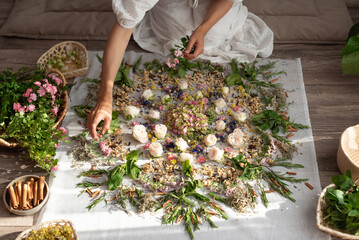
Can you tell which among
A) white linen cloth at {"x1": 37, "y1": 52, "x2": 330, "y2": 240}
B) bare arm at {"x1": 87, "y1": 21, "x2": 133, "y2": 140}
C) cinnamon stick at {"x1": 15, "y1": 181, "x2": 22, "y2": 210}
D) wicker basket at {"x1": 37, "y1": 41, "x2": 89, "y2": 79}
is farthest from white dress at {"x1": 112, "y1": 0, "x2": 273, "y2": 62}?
cinnamon stick at {"x1": 15, "y1": 181, "x2": 22, "y2": 210}

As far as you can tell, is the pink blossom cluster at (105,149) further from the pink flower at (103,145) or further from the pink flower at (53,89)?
the pink flower at (53,89)

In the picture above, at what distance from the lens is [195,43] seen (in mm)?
2062

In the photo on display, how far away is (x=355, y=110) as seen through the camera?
2.18 meters

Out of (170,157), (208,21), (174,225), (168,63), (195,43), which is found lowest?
(174,225)

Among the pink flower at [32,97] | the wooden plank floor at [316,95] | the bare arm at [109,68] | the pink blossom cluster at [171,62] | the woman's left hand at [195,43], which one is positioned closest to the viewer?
the bare arm at [109,68]

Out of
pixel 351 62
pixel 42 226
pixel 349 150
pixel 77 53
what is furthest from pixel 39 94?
pixel 351 62

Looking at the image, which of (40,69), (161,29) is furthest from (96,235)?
(161,29)

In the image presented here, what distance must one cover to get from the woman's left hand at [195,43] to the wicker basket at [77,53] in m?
0.63

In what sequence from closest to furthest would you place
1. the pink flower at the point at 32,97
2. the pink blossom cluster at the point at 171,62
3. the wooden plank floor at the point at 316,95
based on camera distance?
the pink flower at the point at 32,97, the wooden plank floor at the point at 316,95, the pink blossom cluster at the point at 171,62

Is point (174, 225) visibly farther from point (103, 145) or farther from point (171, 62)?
point (171, 62)

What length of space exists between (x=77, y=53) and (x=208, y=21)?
85cm

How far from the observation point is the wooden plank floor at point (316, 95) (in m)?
1.92

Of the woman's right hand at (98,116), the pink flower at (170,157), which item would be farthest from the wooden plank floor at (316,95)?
the pink flower at (170,157)

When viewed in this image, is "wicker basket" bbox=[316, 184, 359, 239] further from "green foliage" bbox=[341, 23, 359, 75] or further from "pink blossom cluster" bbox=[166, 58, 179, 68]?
"pink blossom cluster" bbox=[166, 58, 179, 68]
